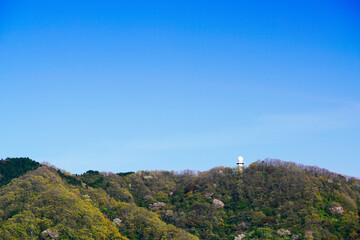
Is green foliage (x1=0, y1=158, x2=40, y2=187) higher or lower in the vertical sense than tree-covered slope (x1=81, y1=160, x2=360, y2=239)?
higher

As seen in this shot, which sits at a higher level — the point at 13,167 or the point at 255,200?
the point at 13,167

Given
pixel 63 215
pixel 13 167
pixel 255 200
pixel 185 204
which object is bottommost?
pixel 63 215

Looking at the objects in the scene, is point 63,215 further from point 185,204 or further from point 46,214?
point 185,204

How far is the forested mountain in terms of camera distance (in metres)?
102

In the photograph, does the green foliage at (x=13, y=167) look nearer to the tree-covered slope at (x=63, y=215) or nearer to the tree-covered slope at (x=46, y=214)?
the tree-covered slope at (x=63, y=215)

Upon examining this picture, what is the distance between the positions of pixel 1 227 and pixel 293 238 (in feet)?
206

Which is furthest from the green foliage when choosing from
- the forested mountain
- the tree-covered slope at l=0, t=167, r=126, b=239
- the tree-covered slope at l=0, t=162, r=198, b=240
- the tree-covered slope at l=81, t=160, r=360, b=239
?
the tree-covered slope at l=81, t=160, r=360, b=239

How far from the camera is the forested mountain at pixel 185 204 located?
333ft

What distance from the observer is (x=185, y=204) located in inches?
5039

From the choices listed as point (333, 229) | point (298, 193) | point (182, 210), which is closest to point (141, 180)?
point (182, 210)

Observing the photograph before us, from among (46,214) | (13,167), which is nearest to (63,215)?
(46,214)

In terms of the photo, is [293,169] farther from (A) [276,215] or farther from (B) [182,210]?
(B) [182,210]

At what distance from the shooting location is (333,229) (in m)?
107

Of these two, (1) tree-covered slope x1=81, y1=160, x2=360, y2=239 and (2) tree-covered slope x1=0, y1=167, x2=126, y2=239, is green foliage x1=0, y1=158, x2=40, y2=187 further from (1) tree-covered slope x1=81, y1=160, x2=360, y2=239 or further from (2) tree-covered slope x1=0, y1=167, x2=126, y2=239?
(1) tree-covered slope x1=81, y1=160, x2=360, y2=239
